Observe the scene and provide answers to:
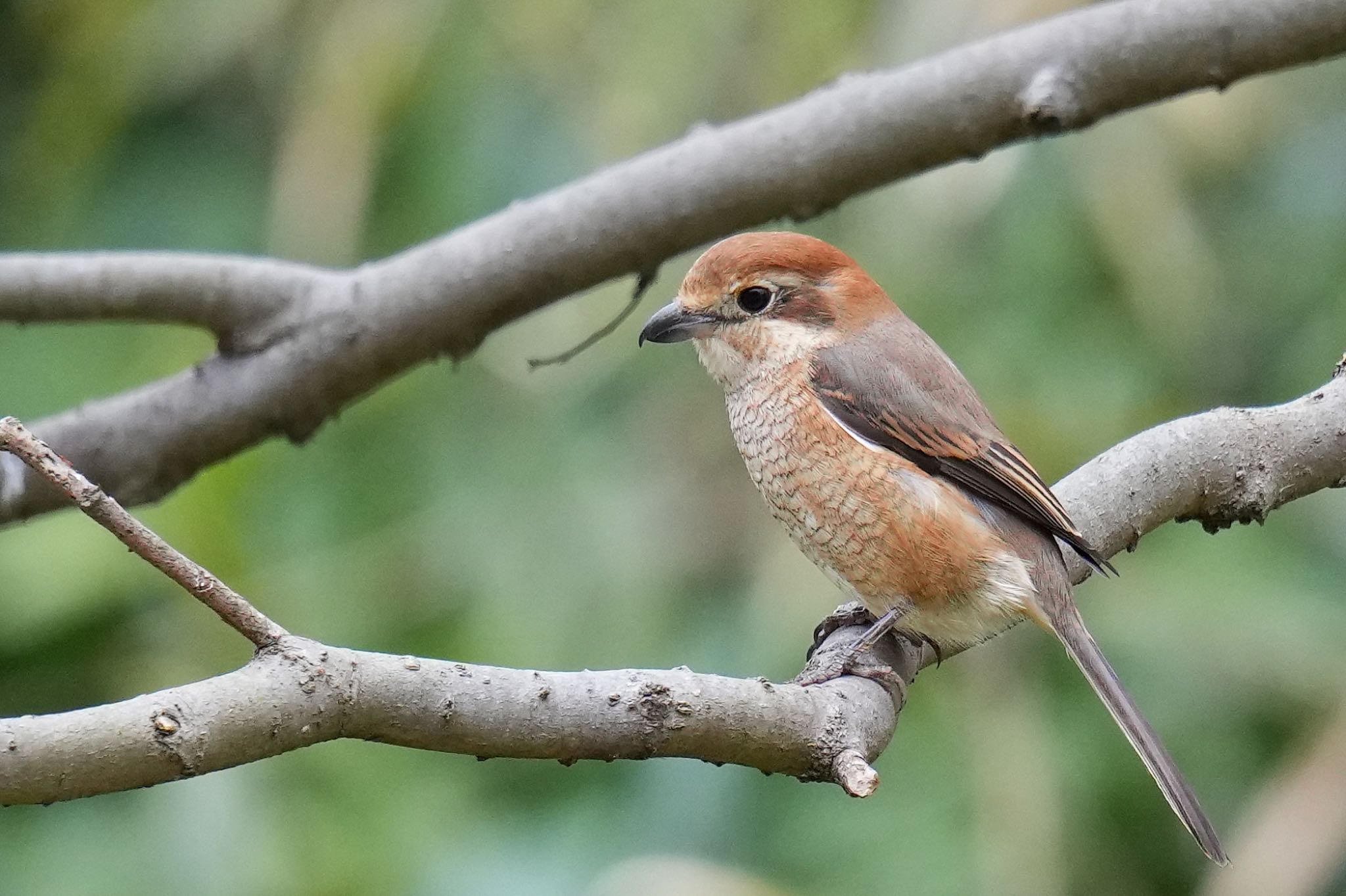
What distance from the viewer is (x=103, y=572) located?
12.9ft

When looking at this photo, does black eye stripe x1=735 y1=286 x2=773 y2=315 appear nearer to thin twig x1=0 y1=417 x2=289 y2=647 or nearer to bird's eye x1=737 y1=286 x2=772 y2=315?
bird's eye x1=737 y1=286 x2=772 y2=315

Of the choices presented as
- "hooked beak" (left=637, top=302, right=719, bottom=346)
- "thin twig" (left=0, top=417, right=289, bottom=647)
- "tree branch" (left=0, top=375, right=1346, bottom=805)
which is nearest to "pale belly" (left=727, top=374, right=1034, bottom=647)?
"hooked beak" (left=637, top=302, right=719, bottom=346)

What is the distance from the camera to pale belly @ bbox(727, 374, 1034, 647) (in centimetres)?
260

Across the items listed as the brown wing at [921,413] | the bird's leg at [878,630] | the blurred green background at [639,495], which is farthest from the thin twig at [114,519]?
the blurred green background at [639,495]

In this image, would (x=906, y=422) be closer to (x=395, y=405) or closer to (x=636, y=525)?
(x=636, y=525)

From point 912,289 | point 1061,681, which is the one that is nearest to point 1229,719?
point 1061,681

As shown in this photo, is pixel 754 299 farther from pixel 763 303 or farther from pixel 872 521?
pixel 872 521

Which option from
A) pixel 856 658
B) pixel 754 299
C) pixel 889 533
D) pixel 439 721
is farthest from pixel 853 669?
pixel 754 299

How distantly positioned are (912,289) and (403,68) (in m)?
1.73

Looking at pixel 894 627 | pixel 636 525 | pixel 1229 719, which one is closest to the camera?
pixel 894 627

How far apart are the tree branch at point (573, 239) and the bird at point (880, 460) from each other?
0.52ft

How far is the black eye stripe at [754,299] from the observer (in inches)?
118

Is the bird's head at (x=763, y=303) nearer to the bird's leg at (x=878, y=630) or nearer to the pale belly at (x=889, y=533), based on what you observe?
the pale belly at (x=889, y=533)

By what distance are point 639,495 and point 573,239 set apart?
1.41 m
